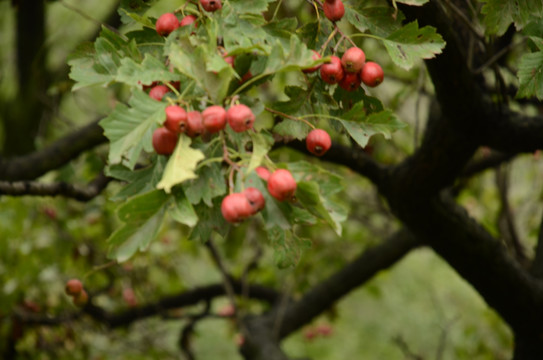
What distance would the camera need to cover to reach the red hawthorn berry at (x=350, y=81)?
1072 millimetres

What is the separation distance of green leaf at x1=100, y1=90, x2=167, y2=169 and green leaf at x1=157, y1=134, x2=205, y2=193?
0.23 ft

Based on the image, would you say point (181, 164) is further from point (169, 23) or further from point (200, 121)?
point (169, 23)

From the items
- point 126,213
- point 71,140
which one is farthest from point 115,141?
point 71,140

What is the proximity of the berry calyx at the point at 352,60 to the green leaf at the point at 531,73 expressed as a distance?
40 centimetres

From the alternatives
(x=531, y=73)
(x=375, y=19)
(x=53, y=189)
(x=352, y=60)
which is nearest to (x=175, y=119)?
(x=352, y=60)

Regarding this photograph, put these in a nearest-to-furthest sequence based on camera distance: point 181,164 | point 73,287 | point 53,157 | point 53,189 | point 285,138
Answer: point 181,164
point 285,138
point 53,189
point 73,287
point 53,157

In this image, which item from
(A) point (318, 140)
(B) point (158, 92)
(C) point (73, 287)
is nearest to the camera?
(B) point (158, 92)

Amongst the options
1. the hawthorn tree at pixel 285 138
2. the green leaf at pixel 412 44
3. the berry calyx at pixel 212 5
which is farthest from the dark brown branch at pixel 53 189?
the green leaf at pixel 412 44

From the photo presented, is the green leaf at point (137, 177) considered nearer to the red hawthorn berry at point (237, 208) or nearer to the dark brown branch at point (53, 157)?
the red hawthorn berry at point (237, 208)

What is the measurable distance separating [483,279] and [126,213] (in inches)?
72.6

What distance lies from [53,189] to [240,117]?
4.10 feet

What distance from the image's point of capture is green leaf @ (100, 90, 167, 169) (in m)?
0.89

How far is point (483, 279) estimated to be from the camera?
2.25m

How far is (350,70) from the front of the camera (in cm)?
105
